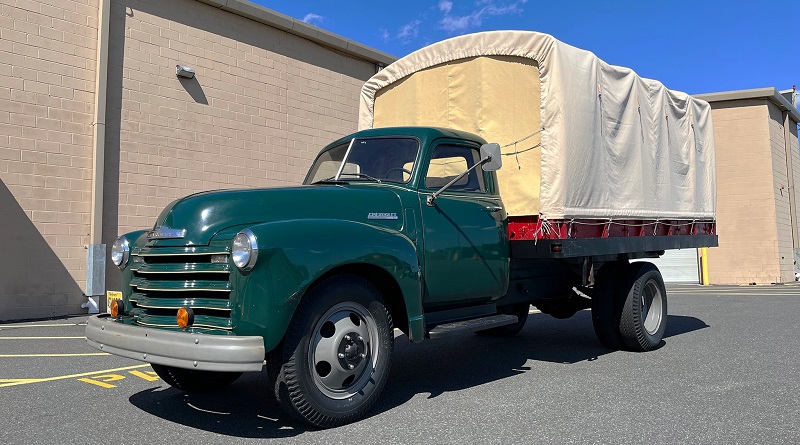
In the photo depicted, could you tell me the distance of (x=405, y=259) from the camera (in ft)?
14.3

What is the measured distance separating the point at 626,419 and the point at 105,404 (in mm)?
3633

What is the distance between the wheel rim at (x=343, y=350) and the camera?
153 inches

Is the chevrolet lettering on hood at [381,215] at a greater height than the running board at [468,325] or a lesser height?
greater

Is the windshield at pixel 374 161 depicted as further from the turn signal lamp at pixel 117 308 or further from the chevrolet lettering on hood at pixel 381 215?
the turn signal lamp at pixel 117 308

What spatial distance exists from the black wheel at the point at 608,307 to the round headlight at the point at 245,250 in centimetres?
449

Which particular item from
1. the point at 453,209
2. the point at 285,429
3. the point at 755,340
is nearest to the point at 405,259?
the point at 453,209

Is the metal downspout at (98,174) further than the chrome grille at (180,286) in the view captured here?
Yes

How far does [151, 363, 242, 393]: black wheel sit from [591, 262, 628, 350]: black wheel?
393 centimetres

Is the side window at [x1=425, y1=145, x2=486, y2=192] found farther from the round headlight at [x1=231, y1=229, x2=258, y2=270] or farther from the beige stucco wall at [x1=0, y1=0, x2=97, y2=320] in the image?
the beige stucco wall at [x1=0, y1=0, x2=97, y2=320]

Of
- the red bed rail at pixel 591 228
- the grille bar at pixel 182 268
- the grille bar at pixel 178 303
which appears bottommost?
the grille bar at pixel 178 303

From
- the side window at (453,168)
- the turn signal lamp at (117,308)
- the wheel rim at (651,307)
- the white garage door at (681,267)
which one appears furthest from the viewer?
the white garage door at (681,267)

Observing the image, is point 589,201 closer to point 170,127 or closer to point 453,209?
point 453,209

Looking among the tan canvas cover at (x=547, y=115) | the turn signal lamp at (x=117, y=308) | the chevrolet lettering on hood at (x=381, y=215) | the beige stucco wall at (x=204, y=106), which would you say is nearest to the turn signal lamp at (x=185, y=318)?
the turn signal lamp at (x=117, y=308)

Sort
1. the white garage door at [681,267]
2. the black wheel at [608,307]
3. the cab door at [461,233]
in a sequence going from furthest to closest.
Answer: the white garage door at [681,267], the black wheel at [608,307], the cab door at [461,233]
